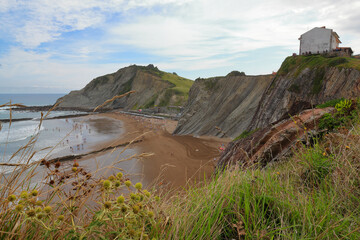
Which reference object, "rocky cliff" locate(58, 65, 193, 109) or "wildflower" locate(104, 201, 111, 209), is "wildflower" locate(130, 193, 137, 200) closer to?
"wildflower" locate(104, 201, 111, 209)

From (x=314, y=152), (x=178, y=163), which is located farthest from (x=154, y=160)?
(x=314, y=152)

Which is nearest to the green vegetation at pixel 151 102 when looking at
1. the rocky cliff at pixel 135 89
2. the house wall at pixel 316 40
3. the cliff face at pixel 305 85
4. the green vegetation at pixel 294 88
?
the rocky cliff at pixel 135 89

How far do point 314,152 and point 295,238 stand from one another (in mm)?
2494

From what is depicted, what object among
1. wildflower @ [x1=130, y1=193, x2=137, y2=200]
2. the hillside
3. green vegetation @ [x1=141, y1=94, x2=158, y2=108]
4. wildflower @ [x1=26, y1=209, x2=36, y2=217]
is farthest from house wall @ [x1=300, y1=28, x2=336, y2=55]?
green vegetation @ [x1=141, y1=94, x2=158, y2=108]

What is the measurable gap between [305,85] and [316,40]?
55.3 ft

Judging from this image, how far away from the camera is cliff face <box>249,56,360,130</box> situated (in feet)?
58.3

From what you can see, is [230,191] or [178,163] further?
[178,163]

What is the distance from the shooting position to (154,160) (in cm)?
2267

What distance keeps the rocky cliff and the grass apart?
6532 cm

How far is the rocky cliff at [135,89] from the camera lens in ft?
240

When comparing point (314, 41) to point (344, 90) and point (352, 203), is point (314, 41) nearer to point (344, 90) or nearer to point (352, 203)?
point (344, 90)

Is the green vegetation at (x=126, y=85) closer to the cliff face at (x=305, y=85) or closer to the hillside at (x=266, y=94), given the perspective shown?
the hillside at (x=266, y=94)

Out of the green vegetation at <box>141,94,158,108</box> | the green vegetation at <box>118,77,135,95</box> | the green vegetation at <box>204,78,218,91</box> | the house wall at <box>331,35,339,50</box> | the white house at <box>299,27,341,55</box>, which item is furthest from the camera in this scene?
the green vegetation at <box>118,77,135,95</box>

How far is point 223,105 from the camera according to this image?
3431cm
